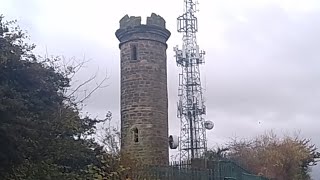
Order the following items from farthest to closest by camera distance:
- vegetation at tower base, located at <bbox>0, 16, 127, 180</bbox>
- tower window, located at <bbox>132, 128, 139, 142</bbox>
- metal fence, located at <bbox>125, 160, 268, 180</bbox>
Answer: tower window, located at <bbox>132, 128, 139, 142</bbox> → metal fence, located at <bbox>125, 160, 268, 180</bbox> → vegetation at tower base, located at <bbox>0, 16, 127, 180</bbox>

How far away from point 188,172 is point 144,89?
6777mm

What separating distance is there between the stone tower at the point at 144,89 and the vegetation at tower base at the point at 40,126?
609 centimetres

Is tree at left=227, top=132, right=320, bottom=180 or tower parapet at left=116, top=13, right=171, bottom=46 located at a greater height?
tower parapet at left=116, top=13, right=171, bottom=46

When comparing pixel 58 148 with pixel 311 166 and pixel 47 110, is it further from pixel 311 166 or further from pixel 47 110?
pixel 311 166

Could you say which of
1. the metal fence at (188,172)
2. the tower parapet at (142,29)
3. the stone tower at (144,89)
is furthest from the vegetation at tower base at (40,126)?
the tower parapet at (142,29)

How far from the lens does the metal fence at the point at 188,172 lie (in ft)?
62.2

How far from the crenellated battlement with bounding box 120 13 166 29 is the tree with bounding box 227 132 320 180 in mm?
10490

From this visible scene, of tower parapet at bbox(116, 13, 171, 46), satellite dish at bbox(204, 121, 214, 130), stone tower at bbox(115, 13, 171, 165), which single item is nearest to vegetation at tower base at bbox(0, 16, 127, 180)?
stone tower at bbox(115, 13, 171, 165)

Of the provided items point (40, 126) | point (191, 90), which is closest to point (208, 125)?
point (191, 90)

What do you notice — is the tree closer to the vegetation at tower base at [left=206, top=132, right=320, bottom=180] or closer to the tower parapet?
the vegetation at tower base at [left=206, top=132, right=320, bottom=180]

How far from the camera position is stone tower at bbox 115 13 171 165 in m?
25.5

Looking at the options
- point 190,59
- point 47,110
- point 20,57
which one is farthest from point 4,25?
point 190,59

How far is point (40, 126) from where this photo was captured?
1498 centimetres

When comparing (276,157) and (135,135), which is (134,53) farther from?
(276,157)
